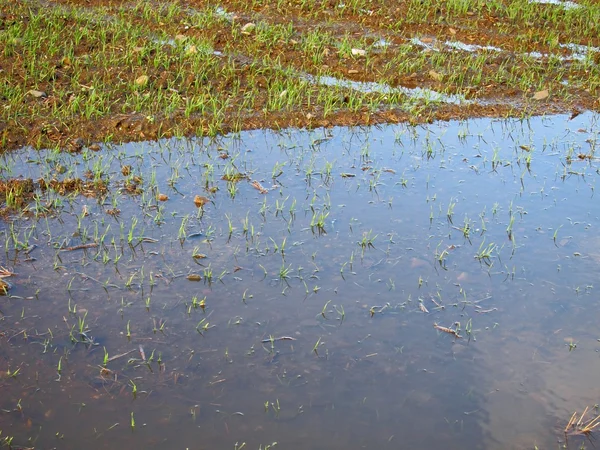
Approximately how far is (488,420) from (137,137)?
410cm

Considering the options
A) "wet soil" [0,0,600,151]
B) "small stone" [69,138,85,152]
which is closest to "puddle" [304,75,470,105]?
"wet soil" [0,0,600,151]

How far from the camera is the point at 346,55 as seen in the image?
345 inches

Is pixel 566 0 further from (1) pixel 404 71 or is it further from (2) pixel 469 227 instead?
(2) pixel 469 227

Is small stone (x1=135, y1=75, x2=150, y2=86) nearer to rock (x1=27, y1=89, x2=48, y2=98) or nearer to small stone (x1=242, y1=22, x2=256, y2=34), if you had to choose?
rock (x1=27, y1=89, x2=48, y2=98)

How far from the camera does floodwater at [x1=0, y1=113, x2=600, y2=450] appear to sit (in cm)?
351

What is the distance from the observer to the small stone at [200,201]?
18.0 ft

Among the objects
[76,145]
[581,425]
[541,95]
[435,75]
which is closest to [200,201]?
[76,145]

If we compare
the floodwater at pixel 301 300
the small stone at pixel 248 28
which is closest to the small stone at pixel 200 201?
the floodwater at pixel 301 300

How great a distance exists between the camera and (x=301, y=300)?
440cm

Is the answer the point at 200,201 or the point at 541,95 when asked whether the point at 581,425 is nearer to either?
the point at 200,201

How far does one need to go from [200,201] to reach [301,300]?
56.6 inches

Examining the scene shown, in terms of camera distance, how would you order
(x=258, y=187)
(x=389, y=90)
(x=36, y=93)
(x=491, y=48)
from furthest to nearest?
(x=491, y=48) → (x=389, y=90) → (x=36, y=93) → (x=258, y=187)

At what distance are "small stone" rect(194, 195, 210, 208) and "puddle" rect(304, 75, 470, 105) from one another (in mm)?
2813

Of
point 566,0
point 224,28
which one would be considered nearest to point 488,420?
point 224,28
